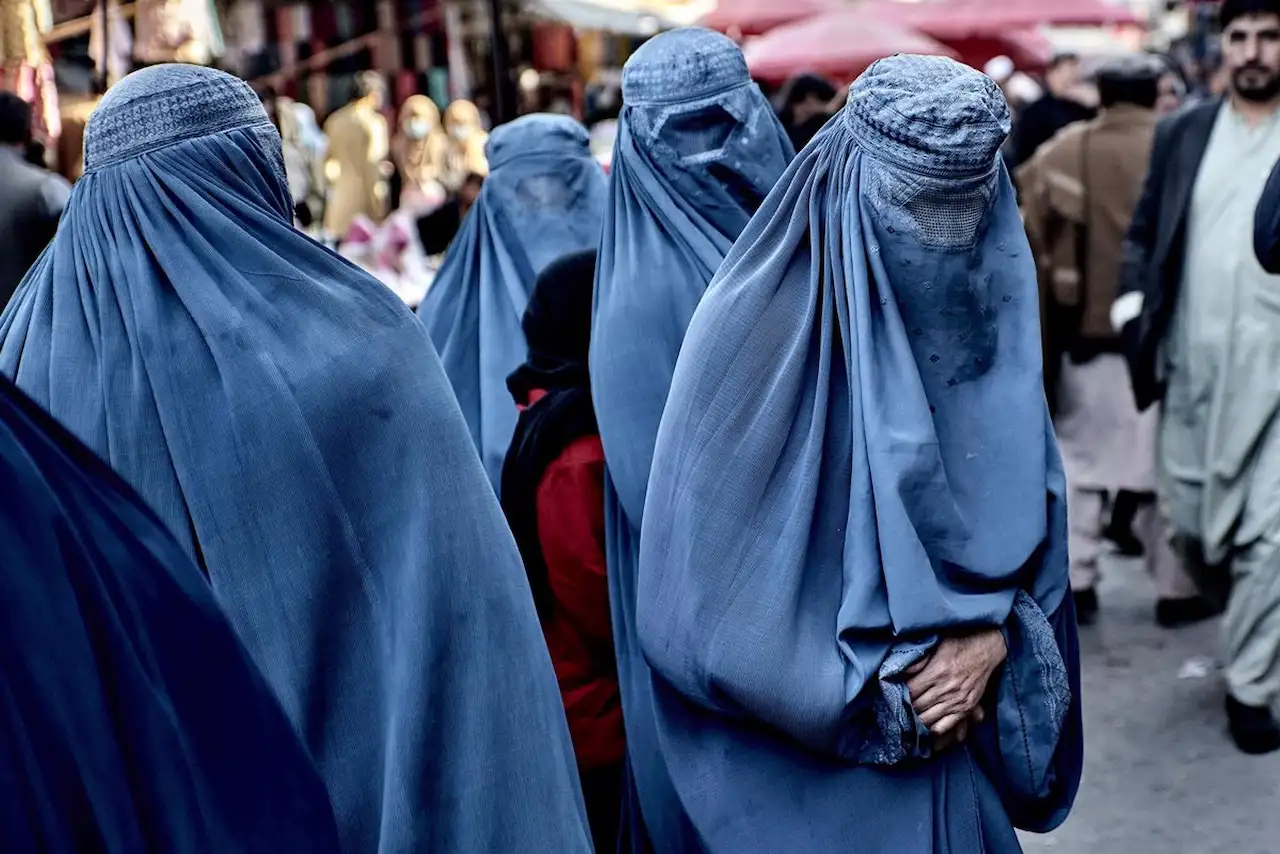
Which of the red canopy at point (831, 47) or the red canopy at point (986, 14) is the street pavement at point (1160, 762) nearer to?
the red canopy at point (831, 47)

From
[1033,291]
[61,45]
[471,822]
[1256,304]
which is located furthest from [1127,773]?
[61,45]

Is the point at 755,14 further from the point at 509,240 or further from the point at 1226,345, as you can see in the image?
the point at 509,240

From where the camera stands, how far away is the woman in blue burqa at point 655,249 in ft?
9.48

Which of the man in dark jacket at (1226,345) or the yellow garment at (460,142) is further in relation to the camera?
the yellow garment at (460,142)

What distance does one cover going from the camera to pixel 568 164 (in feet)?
15.1

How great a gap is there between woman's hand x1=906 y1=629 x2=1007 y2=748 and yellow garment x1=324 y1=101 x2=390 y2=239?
10.2 meters

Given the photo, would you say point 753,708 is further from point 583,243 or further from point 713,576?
point 583,243

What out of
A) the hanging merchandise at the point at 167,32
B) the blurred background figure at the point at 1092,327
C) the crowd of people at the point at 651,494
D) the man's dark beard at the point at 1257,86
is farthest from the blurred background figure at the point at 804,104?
the crowd of people at the point at 651,494

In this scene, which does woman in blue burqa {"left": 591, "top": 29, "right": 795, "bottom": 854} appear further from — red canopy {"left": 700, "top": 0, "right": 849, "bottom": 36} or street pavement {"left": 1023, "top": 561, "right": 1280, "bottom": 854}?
red canopy {"left": 700, "top": 0, "right": 849, "bottom": 36}

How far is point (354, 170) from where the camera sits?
41.2 ft

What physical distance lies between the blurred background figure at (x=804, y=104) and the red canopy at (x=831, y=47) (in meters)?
4.81

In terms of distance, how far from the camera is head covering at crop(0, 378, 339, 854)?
1374mm

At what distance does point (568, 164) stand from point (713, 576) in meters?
2.29

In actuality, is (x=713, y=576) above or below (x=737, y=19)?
above
